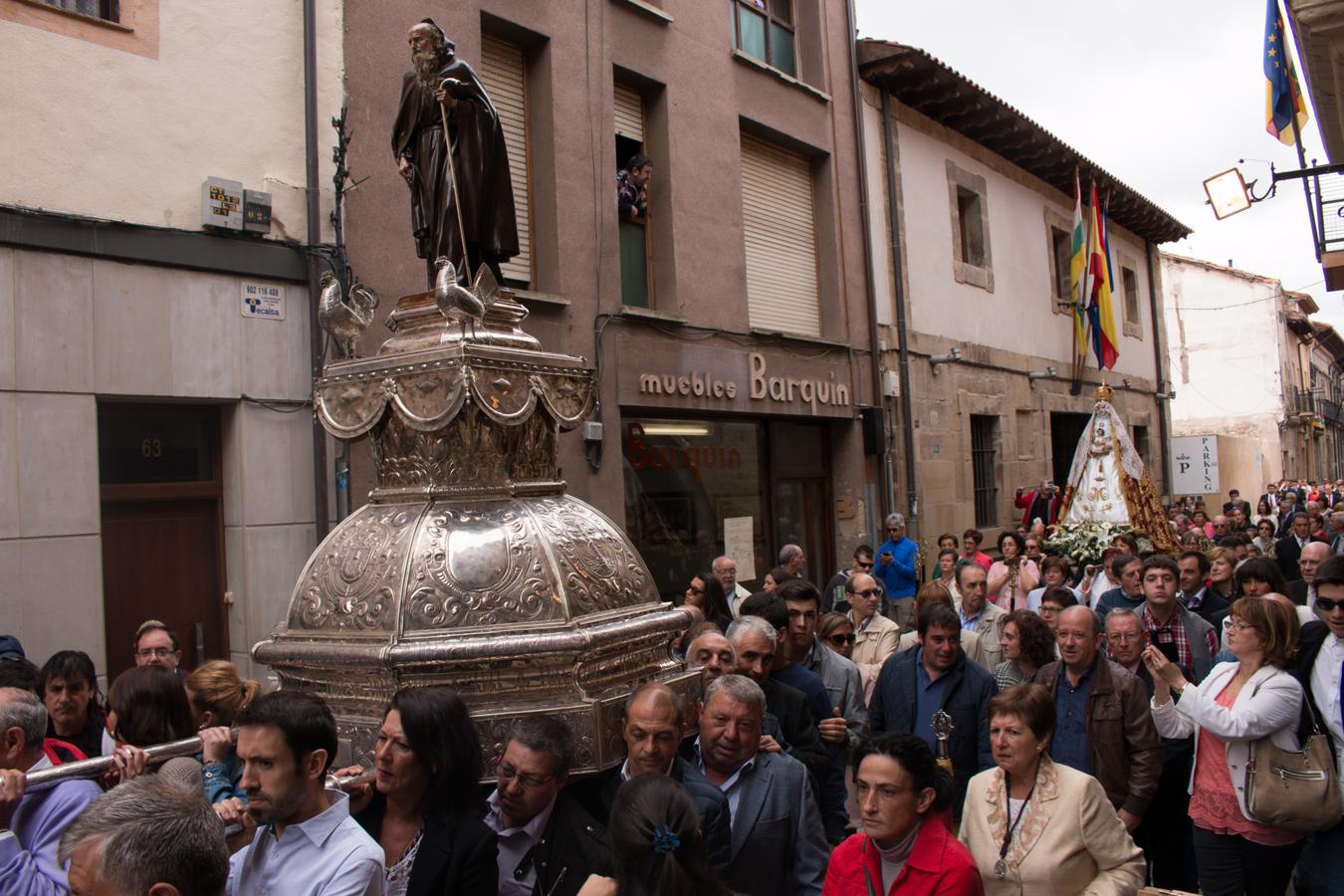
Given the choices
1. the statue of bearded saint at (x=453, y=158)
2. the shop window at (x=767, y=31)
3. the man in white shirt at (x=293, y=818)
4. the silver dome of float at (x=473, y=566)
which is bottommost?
the man in white shirt at (x=293, y=818)

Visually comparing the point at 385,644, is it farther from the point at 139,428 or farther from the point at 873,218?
the point at 873,218

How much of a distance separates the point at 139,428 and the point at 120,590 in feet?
3.39

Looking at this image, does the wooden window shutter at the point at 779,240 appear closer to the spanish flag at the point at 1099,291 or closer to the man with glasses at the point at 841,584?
the man with glasses at the point at 841,584

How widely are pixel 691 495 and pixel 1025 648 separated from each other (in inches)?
258

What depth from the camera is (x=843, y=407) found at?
44.9ft

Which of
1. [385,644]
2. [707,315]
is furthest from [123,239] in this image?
[707,315]

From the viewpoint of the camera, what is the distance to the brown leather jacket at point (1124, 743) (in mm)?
4555

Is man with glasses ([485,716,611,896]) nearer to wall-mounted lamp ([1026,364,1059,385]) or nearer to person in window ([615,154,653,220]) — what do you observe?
person in window ([615,154,653,220])

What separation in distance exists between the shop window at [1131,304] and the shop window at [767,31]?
1193 cm

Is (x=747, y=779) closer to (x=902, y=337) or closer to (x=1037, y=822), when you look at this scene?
(x=1037, y=822)

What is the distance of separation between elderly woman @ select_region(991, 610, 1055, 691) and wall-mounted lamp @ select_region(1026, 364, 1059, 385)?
531 inches

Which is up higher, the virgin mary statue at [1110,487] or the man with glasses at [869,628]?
the virgin mary statue at [1110,487]

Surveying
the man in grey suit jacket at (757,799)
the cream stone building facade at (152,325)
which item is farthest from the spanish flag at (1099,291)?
the man in grey suit jacket at (757,799)

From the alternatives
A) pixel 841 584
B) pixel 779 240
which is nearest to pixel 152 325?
pixel 841 584
